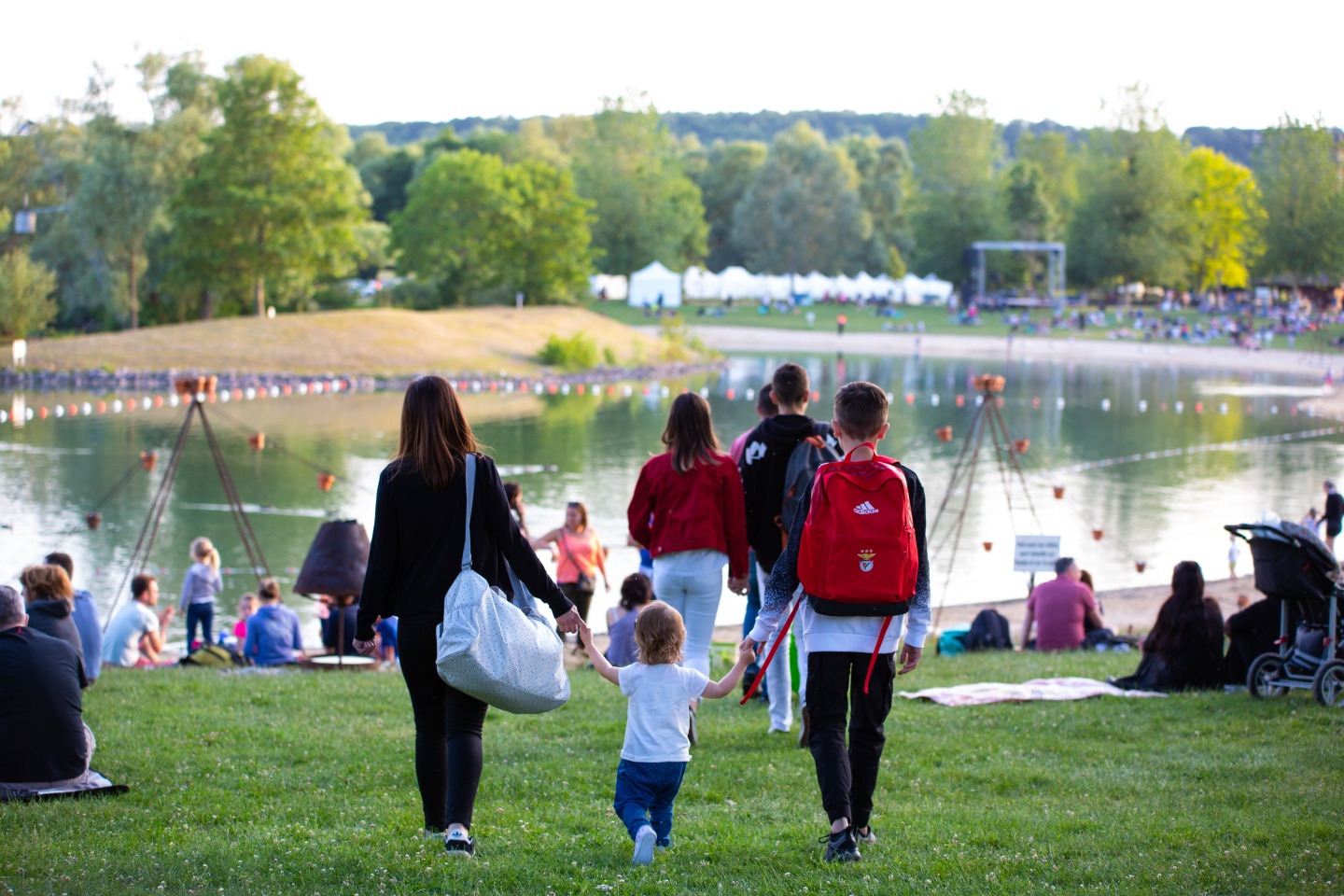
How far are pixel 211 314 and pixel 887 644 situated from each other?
59.4 meters

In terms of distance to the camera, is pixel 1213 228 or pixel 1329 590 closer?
pixel 1329 590

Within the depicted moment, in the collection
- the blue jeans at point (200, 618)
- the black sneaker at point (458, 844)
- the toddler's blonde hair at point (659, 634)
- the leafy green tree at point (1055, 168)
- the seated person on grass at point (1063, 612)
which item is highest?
the leafy green tree at point (1055, 168)

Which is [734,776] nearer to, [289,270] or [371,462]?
→ [371,462]

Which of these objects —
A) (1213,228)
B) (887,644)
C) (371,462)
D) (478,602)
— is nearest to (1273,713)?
(887,644)

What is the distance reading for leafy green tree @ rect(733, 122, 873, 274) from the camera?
9275cm

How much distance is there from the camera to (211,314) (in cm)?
5938

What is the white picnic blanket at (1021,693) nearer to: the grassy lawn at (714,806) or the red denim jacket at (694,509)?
the grassy lawn at (714,806)

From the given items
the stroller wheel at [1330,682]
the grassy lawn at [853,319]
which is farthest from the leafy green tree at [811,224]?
the stroller wheel at [1330,682]

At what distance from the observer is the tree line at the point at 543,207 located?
55844mm

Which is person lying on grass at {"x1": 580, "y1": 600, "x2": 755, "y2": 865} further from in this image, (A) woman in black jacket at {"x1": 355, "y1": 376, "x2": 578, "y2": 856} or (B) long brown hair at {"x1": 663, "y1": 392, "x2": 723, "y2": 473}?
(B) long brown hair at {"x1": 663, "y1": 392, "x2": 723, "y2": 473}

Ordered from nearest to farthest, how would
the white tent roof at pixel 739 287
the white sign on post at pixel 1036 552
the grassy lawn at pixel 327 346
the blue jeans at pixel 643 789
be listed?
the blue jeans at pixel 643 789 < the white sign on post at pixel 1036 552 < the grassy lawn at pixel 327 346 < the white tent roof at pixel 739 287

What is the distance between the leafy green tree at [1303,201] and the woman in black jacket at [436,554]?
241 feet

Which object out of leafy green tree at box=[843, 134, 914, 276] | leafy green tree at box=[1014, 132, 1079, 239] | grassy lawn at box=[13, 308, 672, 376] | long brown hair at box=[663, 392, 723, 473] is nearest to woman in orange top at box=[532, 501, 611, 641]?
long brown hair at box=[663, 392, 723, 473]

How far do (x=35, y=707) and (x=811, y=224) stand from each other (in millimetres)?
90237
